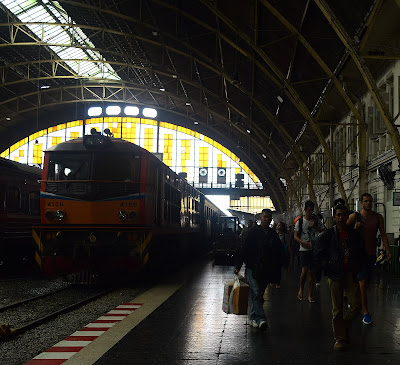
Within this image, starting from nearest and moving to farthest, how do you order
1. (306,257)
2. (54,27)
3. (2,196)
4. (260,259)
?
(260,259)
(306,257)
(2,196)
(54,27)

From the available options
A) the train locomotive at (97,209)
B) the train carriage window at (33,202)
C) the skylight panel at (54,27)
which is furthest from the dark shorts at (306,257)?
the skylight panel at (54,27)

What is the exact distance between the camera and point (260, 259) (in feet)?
29.7

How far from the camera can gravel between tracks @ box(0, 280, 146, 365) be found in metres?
7.53

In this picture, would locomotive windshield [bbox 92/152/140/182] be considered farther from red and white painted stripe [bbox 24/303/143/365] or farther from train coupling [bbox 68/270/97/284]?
red and white painted stripe [bbox 24/303/143/365]

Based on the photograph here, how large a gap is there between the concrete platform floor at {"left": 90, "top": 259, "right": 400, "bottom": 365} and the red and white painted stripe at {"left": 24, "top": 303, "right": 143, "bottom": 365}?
54cm

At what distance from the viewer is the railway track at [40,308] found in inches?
370

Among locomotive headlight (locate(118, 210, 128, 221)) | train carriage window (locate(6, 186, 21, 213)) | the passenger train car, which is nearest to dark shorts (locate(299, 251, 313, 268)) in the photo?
locomotive headlight (locate(118, 210, 128, 221))

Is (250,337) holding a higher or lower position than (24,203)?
lower

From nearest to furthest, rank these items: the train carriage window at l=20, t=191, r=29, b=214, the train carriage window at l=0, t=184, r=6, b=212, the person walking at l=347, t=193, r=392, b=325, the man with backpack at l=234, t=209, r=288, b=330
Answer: the man with backpack at l=234, t=209, r=288, b=330 → the person walking at l=347, t=193, r=392, b=325 → the train carriage window at l=0, t=184, r=6, b=212 → the train carriage window at l=20, t=191, r=29, b=214

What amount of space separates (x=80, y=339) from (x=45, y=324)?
1802 millimetres

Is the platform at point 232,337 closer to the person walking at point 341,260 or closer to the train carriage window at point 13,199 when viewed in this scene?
the person walking at point 341,260

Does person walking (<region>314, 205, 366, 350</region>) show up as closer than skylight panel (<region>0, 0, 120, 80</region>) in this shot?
Yes

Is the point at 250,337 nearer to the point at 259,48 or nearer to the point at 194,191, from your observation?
the point at 259,48

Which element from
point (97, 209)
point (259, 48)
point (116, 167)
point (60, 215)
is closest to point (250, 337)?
point (97, 209)
